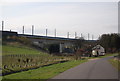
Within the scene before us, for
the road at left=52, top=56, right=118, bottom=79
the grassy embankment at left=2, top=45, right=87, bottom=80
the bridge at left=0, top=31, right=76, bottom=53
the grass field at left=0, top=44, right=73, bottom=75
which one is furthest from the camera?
the bridge at left=0, top=31, right=76, bottom=53

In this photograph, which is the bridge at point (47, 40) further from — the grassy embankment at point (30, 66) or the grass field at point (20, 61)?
the grassy embankment at point (30, 66)

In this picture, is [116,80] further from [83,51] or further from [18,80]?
[83,51]

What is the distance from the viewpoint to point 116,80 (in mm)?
15438

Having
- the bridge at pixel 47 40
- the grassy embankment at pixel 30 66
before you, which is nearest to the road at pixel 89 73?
the grassy embankment at pixel 30 66

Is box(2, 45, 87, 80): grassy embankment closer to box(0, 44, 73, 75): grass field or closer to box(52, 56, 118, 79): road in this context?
box(0, 44, 73, 75): grass field

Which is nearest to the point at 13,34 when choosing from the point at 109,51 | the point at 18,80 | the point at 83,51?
the point at 83,51

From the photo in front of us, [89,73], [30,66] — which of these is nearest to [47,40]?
[30,66]

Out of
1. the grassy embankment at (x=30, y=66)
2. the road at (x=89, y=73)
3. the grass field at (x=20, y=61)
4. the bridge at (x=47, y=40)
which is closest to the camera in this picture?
the road at (x=89, y=73)

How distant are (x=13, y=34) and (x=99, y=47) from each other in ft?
84.8

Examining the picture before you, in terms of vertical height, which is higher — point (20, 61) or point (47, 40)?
point (47, 40)

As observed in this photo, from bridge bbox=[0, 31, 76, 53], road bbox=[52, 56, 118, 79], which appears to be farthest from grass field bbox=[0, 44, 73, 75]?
bridge bbox=[0, 31, 76, 53]

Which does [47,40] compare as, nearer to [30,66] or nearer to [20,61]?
[20,61]

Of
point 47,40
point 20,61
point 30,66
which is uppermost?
point 47,40

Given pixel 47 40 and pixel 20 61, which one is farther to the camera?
pixel 47 40
